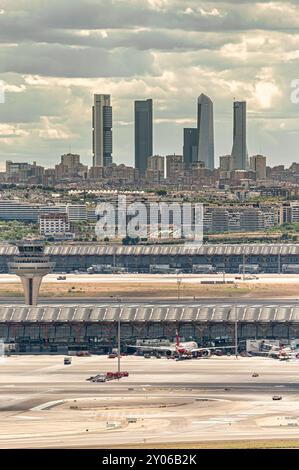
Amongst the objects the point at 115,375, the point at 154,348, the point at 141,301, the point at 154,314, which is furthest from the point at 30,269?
the point at 115,375

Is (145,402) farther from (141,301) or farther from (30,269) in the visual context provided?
(141,301)

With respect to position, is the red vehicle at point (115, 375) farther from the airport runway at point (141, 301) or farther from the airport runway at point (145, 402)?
the airport runway at point (141, 301)

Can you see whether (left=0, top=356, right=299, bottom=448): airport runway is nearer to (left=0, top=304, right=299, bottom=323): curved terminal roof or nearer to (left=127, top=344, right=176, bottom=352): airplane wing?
(left=127, top=344, right=176, bottom=352): airplane wing

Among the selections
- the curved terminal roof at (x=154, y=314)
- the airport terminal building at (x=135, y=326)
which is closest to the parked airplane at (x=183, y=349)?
the airport terminal building at (x=135, y=326)

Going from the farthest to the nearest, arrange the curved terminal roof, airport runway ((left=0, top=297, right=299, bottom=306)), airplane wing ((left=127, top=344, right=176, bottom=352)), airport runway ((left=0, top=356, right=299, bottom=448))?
airport runway ((left=0, top=297, right=299, bottom=306)) → the curved terminal roof → airplane wing ((left=127, top=344, right=176, bottom=352)) → airport runway ((left=0, top=356, right=299, bottom=448))

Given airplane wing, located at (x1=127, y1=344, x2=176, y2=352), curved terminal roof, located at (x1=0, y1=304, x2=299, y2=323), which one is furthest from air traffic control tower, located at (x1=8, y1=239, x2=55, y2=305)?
airplane wing, located at (x1=127, y1=344, x2=176, y2=352)

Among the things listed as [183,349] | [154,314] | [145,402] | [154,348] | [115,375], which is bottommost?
[154,348]
